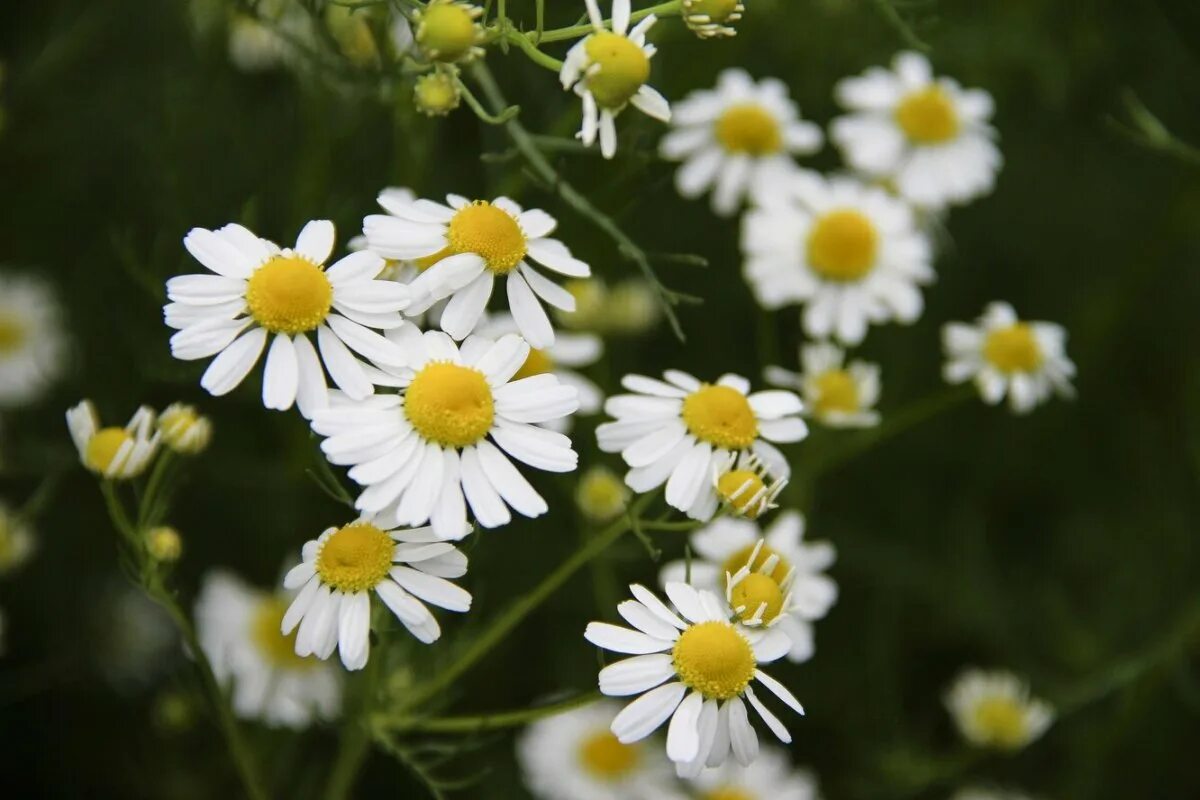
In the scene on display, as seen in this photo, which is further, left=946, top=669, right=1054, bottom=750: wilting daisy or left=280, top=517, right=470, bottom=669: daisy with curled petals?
left=946, top=669, right=1054, bottom=750: wilting daisy

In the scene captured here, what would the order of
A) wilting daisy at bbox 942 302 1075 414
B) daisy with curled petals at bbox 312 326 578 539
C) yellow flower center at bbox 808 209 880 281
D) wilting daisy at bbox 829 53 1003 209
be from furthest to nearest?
wilting daisy at bbox 829 53 1003 209
yellow flower center at bbox 808 209 880 281
wilting daisy at bbox 942 302 1075 414
daisy with curled petals at bbox 312 326 578 539

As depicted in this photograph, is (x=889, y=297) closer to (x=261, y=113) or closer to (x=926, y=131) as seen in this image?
(x=926, y=131)

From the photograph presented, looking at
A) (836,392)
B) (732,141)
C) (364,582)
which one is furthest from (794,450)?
(364,582)

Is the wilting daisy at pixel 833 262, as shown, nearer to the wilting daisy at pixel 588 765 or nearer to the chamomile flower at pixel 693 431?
the chamomile flower at pixel 693 431

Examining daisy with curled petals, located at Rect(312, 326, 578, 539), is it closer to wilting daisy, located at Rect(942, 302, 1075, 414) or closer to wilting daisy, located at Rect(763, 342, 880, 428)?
wilting daisy, located at Rect(763, 342, 880, 428)

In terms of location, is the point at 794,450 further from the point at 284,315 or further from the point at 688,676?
the point at 284,315

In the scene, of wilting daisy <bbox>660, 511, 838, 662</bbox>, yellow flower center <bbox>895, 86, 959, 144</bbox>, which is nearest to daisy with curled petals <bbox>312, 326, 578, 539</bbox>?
wilting daisy <bbox>660, 511, 838, 662</bbox>

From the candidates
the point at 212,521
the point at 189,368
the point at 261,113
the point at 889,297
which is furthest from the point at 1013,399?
the point at 261,113
